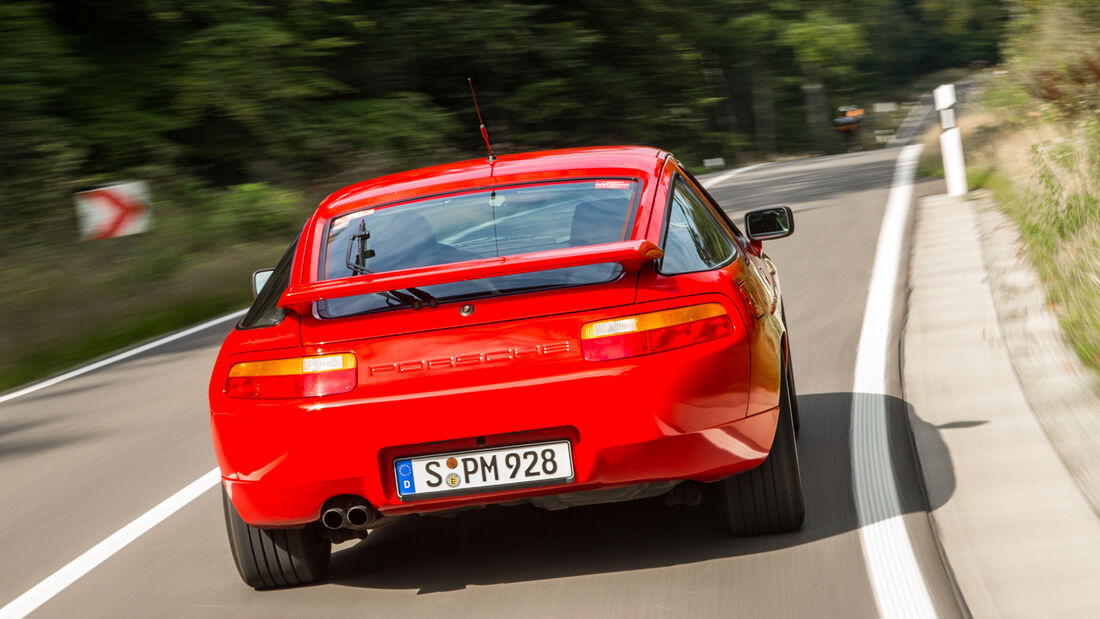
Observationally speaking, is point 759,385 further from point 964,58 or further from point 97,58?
point 964,58

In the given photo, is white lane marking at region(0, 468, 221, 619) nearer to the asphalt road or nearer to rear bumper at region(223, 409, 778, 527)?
the asphalt road

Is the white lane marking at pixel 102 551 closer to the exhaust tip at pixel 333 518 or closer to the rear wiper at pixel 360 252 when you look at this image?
the exhaust tip at pixel 333 518

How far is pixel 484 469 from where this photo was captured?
12.6 ft

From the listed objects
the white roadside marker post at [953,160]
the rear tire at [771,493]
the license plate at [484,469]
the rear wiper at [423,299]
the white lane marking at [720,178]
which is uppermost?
the rear wiper at [423,299]

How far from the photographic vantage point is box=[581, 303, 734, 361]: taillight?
12.4 ft

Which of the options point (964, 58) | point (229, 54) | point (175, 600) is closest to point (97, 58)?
point (229, 54)

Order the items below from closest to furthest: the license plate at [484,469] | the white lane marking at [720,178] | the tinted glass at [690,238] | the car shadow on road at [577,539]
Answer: the license plate at [484,469]
the tinted glass at [690,238]
the car shadow on road at [577,539]
the white lane marking at [720,178]

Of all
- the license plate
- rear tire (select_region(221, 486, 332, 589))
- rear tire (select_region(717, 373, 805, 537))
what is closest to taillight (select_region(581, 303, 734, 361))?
the license plate

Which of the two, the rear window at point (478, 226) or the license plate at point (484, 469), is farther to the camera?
the rear window at point (478, 226)

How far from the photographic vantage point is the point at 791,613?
370 centimetres

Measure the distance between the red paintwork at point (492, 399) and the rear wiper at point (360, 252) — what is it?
32cm

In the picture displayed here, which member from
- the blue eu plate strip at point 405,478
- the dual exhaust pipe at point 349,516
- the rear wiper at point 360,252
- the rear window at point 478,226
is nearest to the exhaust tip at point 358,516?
the dual exhaust pipe at point 349,516

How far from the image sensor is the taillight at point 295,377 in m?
3.83

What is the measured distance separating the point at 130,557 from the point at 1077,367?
4593mm
